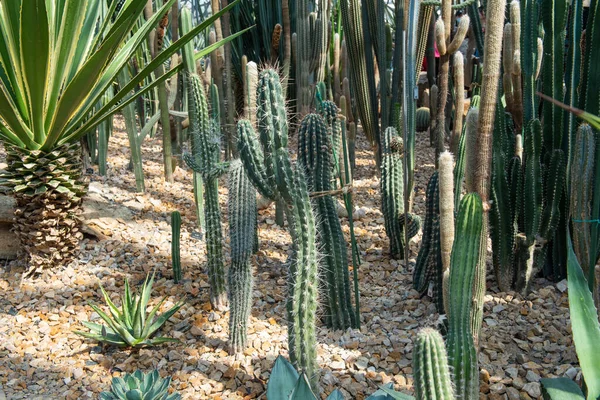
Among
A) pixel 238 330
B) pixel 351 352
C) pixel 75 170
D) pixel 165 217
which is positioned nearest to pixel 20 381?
pixel 238 330

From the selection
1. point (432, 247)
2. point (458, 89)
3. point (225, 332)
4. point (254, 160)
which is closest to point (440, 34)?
point (458, 89)

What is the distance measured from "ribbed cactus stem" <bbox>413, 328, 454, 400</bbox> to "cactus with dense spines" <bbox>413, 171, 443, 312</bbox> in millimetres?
1111

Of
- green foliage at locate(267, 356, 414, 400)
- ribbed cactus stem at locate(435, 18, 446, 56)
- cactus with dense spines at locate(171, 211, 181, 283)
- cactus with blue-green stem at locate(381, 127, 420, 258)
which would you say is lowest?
green foliage at locate(267, 356, 414, 400)

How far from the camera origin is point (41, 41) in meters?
2.69

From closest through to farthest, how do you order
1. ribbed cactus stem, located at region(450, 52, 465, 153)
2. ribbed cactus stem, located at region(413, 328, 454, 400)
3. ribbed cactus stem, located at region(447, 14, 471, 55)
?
ribbed cactus stem, located at region(413, 328, 454, 400), ribbed cactus stem, located at region(450, 52, 465, 153), ribbed cactus stem, located at region(447, 14, 471, 55)

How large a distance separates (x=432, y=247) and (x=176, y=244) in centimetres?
132

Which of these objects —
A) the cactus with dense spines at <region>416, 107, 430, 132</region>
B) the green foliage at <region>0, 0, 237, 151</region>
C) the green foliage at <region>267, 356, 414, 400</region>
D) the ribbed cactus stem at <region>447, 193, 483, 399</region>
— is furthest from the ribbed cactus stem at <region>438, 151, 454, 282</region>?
the cactus with dense spines at <region>416, 107, 430, 132</region>

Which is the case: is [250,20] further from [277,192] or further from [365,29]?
[277,192]

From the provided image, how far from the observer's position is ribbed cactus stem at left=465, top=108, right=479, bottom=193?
1.82m

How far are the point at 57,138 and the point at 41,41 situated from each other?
1.92ft

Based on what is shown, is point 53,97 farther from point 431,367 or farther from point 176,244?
point 431,367

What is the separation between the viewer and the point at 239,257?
250 centimetres

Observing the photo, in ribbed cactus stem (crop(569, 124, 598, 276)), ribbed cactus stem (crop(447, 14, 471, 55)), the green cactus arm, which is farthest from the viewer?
ribbed cactus stem (crop(447, 14, 471, 55))

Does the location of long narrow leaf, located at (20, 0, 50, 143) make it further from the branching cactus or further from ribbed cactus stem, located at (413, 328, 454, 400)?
ribbed cactus stem, located at (413, 328, 454, 400)
